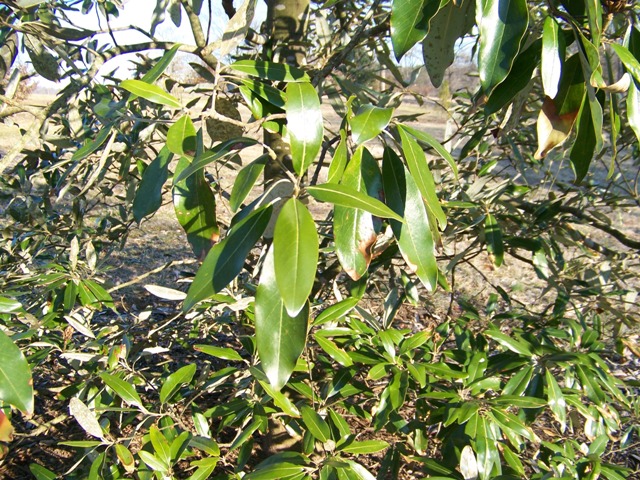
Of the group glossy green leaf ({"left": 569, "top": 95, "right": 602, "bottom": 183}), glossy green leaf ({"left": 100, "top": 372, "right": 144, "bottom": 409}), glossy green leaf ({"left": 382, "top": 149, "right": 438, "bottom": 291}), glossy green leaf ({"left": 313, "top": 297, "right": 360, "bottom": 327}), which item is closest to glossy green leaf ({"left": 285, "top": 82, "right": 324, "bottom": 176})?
Result: glossy green leaf ({"left": 382, "top": 149, "right": 438, "bottom": 291})

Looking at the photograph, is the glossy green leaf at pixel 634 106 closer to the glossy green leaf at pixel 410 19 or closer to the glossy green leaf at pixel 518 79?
the glossy green leaf at pixel 518 79

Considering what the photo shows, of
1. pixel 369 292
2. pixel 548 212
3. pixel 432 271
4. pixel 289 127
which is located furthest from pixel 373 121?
Result: pixel 369 292

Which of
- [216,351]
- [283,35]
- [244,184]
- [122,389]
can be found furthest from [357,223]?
[283,35]

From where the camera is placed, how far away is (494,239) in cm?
138

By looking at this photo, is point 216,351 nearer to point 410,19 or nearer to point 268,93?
point 268,93

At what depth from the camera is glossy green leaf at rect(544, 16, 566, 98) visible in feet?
2.17

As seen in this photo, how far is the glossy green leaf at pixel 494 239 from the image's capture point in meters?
1.37

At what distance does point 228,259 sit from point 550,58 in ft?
1.52

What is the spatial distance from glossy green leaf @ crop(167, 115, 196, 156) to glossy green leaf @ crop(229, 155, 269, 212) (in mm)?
78

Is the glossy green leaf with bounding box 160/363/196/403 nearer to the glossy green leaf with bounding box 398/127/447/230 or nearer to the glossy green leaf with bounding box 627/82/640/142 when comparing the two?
the glossy green leaf with bounding box 398/127/447/230

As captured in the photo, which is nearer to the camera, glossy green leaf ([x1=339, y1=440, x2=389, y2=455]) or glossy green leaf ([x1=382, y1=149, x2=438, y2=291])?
glossy green leaf ([x1=382, y1=149, x2=438, y2=291])

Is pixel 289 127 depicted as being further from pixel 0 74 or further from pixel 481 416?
pixel 0 74

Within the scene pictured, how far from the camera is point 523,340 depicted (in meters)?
1.34

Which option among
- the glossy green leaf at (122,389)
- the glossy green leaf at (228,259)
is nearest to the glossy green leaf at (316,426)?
the glossy green leaf at (122,389)
